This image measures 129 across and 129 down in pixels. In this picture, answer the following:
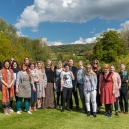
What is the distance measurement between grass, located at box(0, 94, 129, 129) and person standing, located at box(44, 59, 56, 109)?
26.1 inches

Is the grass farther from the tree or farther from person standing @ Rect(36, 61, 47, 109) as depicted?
the tree

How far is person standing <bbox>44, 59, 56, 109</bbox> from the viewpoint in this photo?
8.79 m

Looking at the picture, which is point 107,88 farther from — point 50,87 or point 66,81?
point 50,87

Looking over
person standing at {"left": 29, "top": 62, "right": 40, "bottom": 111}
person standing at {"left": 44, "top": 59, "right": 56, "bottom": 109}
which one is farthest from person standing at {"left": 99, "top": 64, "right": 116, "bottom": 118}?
person standing at {"left": 29, "top": 62, "right": 40, "bottom": 111}

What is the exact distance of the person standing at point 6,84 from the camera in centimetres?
775

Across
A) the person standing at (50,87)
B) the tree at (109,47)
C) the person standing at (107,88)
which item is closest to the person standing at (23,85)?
the person standing at (50,87)

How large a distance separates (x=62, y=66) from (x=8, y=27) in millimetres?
44174

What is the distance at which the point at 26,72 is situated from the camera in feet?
26.2

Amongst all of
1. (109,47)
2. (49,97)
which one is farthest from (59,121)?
(109,47)

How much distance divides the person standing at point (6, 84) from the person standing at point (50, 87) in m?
1.58

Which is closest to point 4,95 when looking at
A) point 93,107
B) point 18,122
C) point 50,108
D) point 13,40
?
point 18,122

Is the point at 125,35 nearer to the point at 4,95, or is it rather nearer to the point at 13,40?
the point at 13,40

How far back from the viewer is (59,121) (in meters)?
7.17

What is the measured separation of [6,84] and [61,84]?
2205 mm
